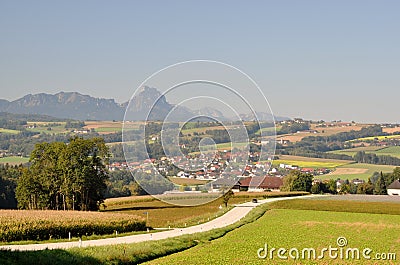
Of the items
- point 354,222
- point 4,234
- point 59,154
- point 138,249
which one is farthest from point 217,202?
point 138,249

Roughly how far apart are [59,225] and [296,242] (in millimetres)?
18164

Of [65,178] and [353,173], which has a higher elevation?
[65,178]

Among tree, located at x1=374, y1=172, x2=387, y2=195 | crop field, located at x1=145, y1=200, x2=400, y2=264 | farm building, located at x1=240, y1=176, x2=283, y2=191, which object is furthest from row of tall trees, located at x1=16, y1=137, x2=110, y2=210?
tree, located at x1=374, y1=172, x2=387, y2=195

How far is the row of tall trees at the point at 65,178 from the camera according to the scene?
75938 mm

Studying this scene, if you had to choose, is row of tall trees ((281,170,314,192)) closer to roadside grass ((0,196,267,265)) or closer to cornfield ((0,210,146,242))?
cornfield ((0,210,146,242))

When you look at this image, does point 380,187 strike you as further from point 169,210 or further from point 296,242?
point 296,242

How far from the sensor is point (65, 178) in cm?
7575

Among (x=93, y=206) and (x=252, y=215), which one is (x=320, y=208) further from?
(x=93, y=206)

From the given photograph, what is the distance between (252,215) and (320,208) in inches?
772

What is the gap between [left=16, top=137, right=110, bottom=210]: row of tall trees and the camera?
75.9 m

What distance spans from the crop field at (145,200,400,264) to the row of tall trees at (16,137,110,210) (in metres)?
27.4

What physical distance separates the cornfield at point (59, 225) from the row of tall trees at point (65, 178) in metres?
22.8

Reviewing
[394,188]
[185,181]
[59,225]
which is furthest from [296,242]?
[394,188]

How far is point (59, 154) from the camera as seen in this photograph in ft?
257
